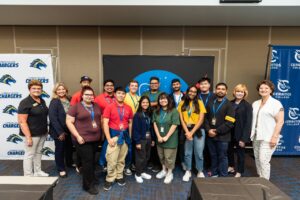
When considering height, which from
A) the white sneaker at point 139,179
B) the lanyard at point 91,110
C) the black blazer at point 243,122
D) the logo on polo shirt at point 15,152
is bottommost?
the white sneaker at point 139,179

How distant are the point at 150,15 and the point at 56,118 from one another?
2.28 meters

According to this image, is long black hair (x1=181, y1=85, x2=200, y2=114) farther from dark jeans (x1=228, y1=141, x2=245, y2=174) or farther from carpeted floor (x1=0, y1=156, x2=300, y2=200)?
carpeted floor (x1=0, y1=156, x2=300, y2=200)

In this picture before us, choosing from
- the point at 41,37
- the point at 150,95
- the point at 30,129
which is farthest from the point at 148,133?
the point at 41,37

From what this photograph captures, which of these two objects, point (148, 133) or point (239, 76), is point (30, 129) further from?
point (239, 76)

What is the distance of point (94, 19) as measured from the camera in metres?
3.68

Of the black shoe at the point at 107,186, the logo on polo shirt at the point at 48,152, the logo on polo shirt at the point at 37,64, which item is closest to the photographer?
the black shoe at the point at 107,186

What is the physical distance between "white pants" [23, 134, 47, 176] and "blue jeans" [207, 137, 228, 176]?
2.51 metres

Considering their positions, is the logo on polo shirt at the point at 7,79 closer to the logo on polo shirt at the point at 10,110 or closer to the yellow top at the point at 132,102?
the logo on polo shirt at the point at 10,110

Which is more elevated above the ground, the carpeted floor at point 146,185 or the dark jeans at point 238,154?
the dark jeans at point 238,154

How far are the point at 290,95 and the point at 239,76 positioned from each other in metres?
0.96

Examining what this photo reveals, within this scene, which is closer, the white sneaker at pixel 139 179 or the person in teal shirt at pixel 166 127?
→ the person in teal shirt at pixel 166 127

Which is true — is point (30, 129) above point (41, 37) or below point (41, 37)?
below

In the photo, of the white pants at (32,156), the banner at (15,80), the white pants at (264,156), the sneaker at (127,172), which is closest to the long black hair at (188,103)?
the white pants at (264,156)

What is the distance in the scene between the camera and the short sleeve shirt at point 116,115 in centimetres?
276
